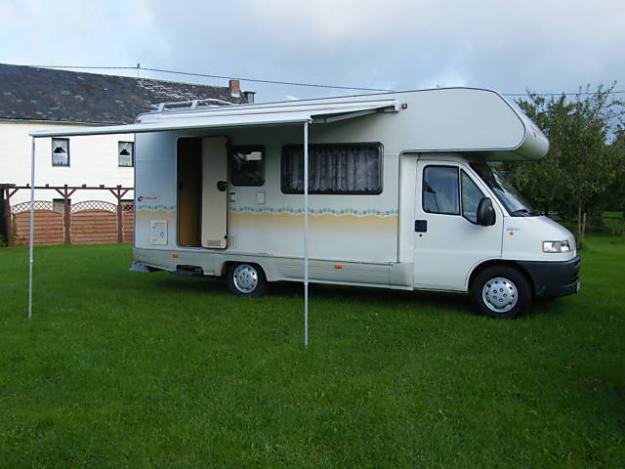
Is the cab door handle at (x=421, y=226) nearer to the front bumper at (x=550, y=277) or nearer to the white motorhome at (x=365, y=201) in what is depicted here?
the white motorhome at (x=365, y=201)

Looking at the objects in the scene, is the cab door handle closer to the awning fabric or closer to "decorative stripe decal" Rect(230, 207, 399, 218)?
"decorative stripe decal" Rect(230, 207, 399, 218)

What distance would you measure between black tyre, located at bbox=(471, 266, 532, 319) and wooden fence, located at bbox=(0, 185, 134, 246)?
14934 millimetres

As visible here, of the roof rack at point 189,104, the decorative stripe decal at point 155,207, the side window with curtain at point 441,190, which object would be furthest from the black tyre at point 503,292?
the roof rack at point 189,104

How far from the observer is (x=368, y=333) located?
7793 millimetres

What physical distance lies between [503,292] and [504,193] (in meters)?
1.33

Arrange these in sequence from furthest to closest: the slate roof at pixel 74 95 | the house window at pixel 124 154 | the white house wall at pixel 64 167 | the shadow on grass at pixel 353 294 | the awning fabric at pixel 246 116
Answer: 1. the house window at pixel 124 154
2. the slate roof at pixel 74 95
3. the white house wall at pixel 64 167
4. the shadow on grass at pixel 353 294
5. the awning fabric at pixel 246 116

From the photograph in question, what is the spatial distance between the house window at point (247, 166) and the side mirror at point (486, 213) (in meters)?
A: 3.22

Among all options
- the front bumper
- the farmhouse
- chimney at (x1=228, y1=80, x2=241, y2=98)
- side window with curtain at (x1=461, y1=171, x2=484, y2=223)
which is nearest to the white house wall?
the farmhouse

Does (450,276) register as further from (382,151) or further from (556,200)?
(556,200)

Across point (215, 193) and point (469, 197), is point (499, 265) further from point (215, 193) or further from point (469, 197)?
point (215, 193)

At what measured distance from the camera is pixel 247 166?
10.2 meters

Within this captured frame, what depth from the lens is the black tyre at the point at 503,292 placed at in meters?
8.58

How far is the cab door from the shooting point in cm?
873

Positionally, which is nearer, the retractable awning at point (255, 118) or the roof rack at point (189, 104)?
the retractable awning at point (255, 118)
